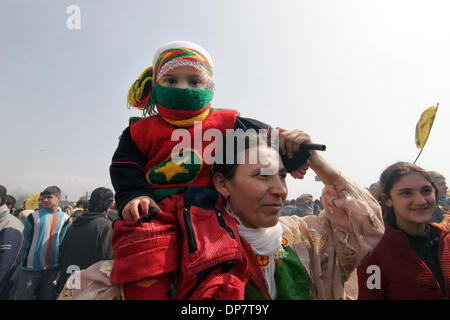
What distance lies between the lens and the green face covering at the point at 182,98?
1.57 m

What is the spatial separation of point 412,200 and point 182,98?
2.56m

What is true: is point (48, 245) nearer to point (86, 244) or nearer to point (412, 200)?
point (86, 244)

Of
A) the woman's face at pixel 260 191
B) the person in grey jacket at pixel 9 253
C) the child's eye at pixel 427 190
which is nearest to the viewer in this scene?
the woman's face at pixel 260 191

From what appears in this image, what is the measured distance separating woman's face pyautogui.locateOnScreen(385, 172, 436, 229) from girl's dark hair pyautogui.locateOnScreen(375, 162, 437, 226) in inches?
1.8

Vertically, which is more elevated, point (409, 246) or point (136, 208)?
point (136, 208)

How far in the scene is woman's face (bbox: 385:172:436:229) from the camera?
2.58m

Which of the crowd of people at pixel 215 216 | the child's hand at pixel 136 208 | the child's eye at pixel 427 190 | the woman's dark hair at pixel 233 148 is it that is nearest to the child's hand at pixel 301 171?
the crowd of people at pixel 215 216

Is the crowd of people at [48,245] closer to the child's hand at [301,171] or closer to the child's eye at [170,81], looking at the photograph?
the child's eye at [170,81]

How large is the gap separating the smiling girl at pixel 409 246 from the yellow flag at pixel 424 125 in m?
1.04

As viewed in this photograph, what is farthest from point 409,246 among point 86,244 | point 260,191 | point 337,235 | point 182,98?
point 86,244

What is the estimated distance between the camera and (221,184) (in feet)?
5.29

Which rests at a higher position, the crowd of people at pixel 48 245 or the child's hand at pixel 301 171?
the child's hand at pixel 301 171
